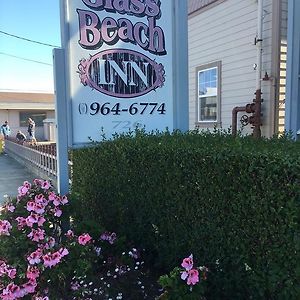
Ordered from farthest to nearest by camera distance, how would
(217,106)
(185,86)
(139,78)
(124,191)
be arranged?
(217,106)
(185,86)
(139,78)
(124,191)

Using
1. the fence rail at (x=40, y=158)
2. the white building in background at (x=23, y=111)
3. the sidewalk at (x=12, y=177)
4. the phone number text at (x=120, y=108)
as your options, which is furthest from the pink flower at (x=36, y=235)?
the white building in background at (x=23, y=111)

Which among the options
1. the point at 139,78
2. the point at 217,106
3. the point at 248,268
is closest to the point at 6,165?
the point at 217,106

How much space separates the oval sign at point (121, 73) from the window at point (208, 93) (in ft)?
14.4

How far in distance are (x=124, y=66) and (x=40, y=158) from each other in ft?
21.8

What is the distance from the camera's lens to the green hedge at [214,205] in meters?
2.08

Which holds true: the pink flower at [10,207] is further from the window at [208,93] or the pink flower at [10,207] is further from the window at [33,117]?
the window at [33,117]

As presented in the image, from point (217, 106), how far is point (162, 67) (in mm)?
4356

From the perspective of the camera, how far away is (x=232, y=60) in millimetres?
7777

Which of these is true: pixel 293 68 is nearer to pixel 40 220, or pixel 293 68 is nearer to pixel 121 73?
pixel 121 73

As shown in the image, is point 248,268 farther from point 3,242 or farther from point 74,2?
point 74,2

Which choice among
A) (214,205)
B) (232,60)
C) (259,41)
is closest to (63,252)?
(214,205)

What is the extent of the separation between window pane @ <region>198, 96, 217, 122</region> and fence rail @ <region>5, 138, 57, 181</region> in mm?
3770

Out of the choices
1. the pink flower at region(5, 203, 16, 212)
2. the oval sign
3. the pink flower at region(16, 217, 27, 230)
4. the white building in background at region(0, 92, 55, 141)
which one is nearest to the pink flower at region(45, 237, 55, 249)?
the pink flower at region(16, 217, 27, 230)

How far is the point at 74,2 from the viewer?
142 inches
